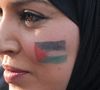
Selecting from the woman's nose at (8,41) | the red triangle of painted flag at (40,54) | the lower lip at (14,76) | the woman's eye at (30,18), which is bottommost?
the lower lip at (14,76)

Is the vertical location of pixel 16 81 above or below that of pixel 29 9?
below

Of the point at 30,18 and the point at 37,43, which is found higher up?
the point at 30,18

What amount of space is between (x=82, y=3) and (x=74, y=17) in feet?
0.25

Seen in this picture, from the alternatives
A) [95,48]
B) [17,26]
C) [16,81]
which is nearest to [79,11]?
[95,48]

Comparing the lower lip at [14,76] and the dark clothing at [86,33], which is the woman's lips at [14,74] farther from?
the dark clothing at [86,33]

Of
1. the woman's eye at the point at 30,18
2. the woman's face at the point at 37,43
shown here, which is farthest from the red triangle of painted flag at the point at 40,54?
the woman's eye at the point at 30,18

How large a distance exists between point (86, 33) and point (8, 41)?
1.21 feet

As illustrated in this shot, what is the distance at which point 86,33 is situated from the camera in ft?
4.63

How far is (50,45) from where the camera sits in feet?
4.64

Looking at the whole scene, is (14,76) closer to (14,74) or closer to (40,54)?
(14,74)

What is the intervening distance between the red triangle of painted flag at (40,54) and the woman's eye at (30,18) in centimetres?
12

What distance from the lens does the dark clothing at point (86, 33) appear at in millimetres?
1409

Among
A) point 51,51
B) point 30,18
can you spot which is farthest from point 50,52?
point 30,18

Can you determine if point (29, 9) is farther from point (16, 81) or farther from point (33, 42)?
point (16, 81)
